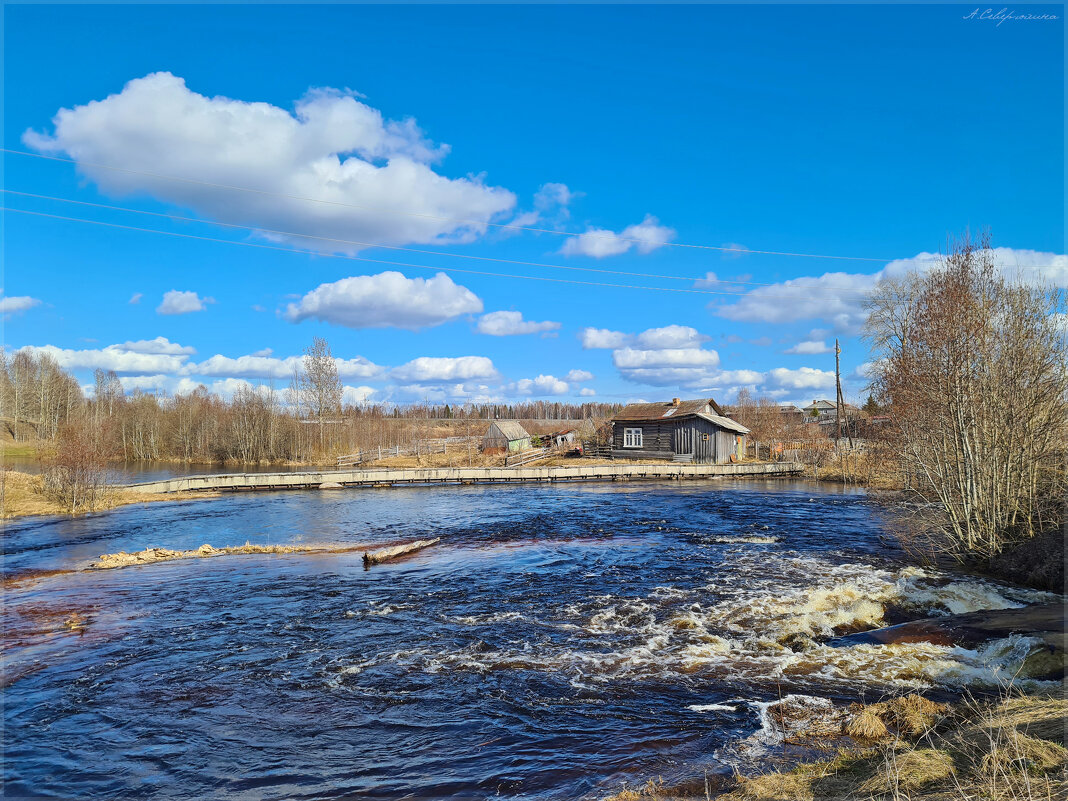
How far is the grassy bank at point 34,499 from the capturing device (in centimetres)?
2869

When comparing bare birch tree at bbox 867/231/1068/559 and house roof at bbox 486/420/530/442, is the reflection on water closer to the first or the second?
bare birch tree at bbox 867/231/1068/559

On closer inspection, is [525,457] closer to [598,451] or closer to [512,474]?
[598,451]

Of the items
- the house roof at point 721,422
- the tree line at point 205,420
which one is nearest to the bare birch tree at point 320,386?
the tree line at point 205,420

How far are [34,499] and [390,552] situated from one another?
23.5 m

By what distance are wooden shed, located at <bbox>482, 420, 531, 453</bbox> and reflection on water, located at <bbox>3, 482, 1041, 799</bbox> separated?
3980cm

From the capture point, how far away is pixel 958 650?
10188 mm

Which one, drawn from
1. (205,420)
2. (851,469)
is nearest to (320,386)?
(205,420)

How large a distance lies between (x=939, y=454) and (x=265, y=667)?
17.7 m

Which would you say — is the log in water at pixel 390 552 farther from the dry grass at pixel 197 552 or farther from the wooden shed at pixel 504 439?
the wooden shed at pixel 504 439

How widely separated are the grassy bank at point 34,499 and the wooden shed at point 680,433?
35.5 m

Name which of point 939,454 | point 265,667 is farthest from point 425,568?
point 939,454

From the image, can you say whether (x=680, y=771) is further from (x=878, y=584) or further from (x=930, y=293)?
(x=930, y=293)

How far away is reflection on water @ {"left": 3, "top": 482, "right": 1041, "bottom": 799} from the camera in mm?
7617

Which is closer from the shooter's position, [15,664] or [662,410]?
[15,664]
